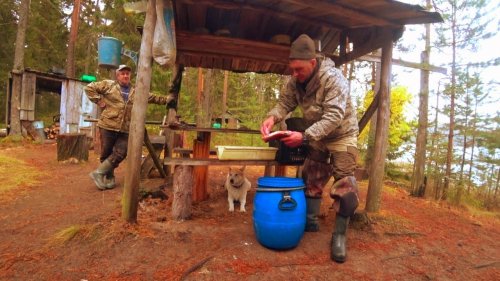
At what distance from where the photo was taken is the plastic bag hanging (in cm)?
336

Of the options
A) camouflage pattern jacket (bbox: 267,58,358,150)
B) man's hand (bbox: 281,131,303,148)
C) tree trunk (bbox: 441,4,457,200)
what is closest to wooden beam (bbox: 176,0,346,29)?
camouflage pattern jacket (bbox: 267,58,358,150)

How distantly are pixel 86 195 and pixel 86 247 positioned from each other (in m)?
2.47

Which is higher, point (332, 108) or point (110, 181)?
point (332, 108)

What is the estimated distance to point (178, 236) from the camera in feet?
11.4

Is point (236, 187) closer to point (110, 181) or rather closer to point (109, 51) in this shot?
point (110, 181)

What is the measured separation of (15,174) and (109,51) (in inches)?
159

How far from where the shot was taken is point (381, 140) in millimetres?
4441

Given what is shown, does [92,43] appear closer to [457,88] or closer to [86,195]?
[86,195]


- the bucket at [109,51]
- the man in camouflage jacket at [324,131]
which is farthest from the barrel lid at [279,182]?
the bucket at [109,51]

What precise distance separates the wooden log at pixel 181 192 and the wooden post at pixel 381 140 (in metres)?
2.61

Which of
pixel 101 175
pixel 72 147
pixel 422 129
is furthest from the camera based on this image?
pixel 72 147

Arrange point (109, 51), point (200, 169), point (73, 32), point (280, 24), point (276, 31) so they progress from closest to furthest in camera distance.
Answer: point (109, 51)
point (200, 169)
point (280, 24)
point (276, 31)
point (73, 32)

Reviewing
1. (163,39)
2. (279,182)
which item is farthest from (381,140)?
(163,39)

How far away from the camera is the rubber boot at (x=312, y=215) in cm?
384
